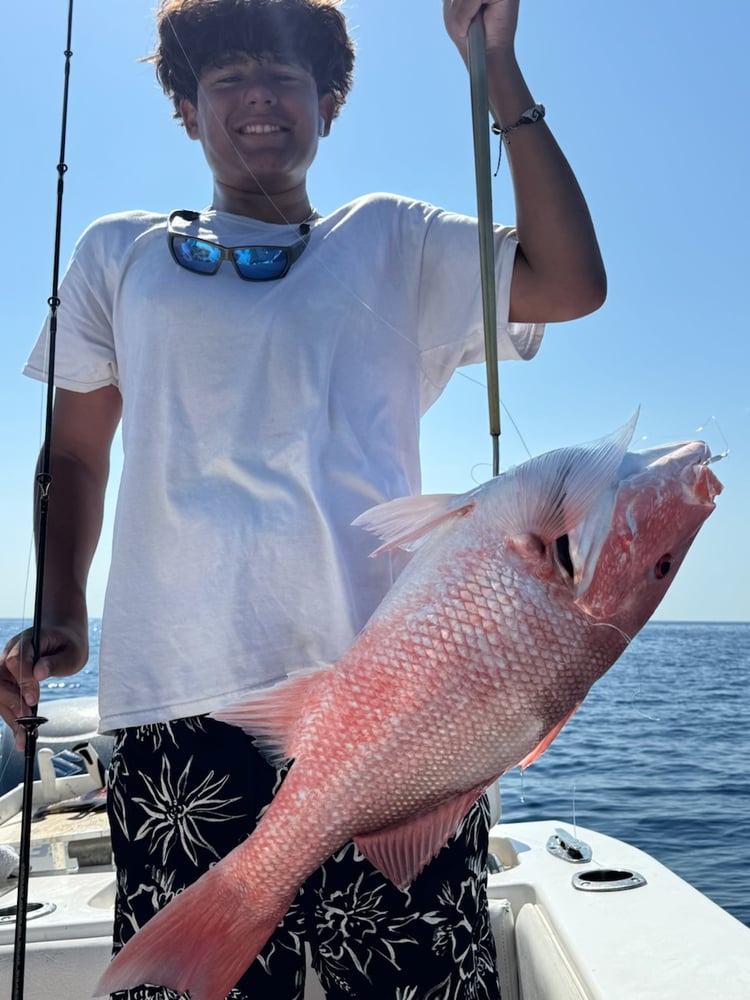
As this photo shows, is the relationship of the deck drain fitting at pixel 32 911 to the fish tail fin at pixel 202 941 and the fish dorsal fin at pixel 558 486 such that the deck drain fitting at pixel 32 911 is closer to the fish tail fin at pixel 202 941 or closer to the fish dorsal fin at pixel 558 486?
the fish tail fin at pixel 202 941

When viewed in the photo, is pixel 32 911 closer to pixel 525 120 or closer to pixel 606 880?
pixel 606 880

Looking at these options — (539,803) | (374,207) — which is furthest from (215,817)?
(539,803)

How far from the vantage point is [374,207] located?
179 centimetres

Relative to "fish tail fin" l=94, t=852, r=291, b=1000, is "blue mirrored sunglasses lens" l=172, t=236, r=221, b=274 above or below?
above

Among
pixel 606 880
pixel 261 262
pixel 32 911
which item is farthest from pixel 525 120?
pixel 32 911

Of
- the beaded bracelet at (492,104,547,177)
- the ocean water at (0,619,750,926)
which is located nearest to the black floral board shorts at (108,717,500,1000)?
the beaded bracelet at (492,104,547,177)

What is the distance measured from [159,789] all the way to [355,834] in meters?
0.44

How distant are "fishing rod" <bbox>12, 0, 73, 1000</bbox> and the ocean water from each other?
1.62 m

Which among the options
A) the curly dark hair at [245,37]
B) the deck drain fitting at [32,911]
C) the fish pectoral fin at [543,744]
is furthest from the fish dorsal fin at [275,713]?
the deck drain fitting at [32,911]

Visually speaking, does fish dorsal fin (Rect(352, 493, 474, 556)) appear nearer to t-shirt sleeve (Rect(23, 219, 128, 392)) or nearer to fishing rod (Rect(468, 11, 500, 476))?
fishing rod (Rect(468, 11, 500, 476))

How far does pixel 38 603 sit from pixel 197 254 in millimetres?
719

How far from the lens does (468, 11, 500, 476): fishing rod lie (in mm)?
1255

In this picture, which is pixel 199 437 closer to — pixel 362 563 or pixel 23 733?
pixel 362 563

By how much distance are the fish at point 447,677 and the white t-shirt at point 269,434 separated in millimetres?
274
